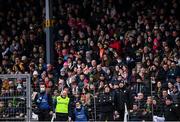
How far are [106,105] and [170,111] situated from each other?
2.05m

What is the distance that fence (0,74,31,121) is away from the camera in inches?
613

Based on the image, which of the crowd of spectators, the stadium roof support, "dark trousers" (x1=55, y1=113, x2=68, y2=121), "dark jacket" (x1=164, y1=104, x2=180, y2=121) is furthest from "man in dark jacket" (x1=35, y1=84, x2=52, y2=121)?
the stadium roof support

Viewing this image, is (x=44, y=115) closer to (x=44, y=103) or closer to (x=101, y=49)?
(x=44, y=103)

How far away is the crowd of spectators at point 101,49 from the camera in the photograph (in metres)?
20.1

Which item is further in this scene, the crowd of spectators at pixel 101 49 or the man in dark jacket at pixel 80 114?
the crowd of spectators at pixel 101 49

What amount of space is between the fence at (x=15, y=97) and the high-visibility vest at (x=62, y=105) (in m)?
3.81

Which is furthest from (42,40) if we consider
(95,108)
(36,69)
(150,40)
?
(95,108)

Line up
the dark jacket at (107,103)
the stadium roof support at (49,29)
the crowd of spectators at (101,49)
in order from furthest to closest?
the stadium roof support at (49,29) < the crowd of spectators at (101,49) < the dark jacket at (107,103)

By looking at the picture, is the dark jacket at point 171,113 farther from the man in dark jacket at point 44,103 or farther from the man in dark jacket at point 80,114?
the man in dark jacket at point 44,103

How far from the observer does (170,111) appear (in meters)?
19.1

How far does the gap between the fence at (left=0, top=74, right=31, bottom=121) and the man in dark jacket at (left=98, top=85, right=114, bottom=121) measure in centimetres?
436

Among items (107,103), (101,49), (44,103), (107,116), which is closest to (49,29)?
(101,49)

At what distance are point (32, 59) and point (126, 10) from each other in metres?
4.96

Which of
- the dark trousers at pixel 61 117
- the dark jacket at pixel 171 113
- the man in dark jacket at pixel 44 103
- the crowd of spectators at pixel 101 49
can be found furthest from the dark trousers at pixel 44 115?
the dark jacket at pixel 171 113
